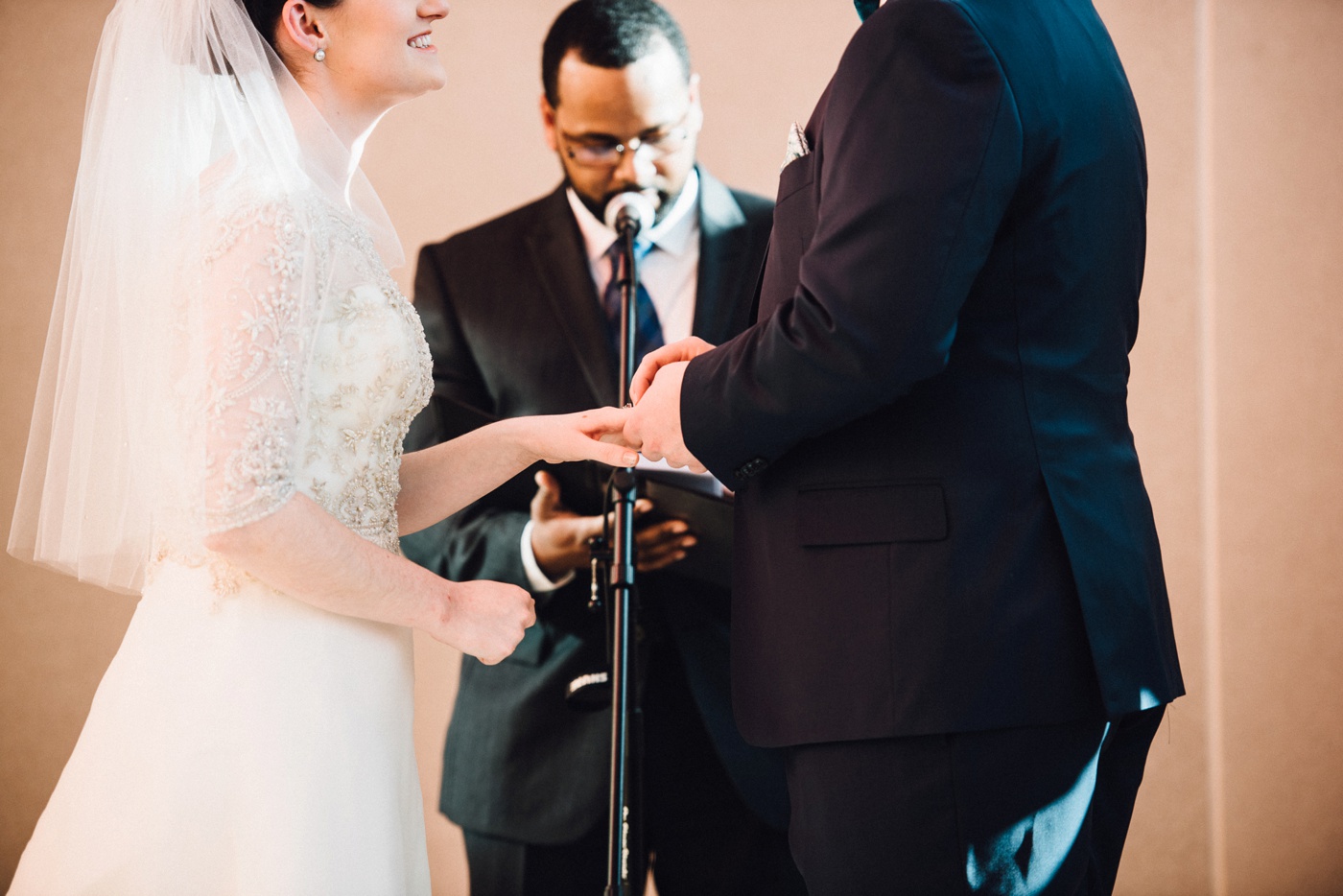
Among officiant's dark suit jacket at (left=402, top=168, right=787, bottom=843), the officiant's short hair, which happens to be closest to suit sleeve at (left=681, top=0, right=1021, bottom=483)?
officiant's dark suit jacket at (left=402, top=168, right=787, bottom=843)

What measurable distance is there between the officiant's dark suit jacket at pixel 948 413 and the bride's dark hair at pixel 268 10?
77cm

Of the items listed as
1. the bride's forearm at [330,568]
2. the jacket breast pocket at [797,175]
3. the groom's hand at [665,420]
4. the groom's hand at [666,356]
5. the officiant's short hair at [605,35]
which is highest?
the officiant's short hair at [605,35]

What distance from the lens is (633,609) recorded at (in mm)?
1696

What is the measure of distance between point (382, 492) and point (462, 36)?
181cm

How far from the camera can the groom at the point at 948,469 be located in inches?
42.7

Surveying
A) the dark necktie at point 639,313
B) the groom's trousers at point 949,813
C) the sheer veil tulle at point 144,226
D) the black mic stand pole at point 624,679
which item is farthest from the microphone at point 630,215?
the groom's trousers at point 949,813

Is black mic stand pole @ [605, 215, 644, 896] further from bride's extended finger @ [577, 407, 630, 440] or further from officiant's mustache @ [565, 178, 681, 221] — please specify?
officiant's mustache @ [565, 178, 681, 221]

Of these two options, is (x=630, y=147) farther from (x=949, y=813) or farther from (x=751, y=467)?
(x=949, y=813)

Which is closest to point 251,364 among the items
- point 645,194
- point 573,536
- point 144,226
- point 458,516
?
point 144,226

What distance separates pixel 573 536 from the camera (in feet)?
7.43

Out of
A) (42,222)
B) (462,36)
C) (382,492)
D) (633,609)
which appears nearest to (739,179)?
(462,36)

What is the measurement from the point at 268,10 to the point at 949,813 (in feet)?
4.64

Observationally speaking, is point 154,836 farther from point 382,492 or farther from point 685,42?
point 685,42

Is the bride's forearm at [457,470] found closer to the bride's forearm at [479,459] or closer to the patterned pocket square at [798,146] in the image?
the bride's forearm at [479,459]
